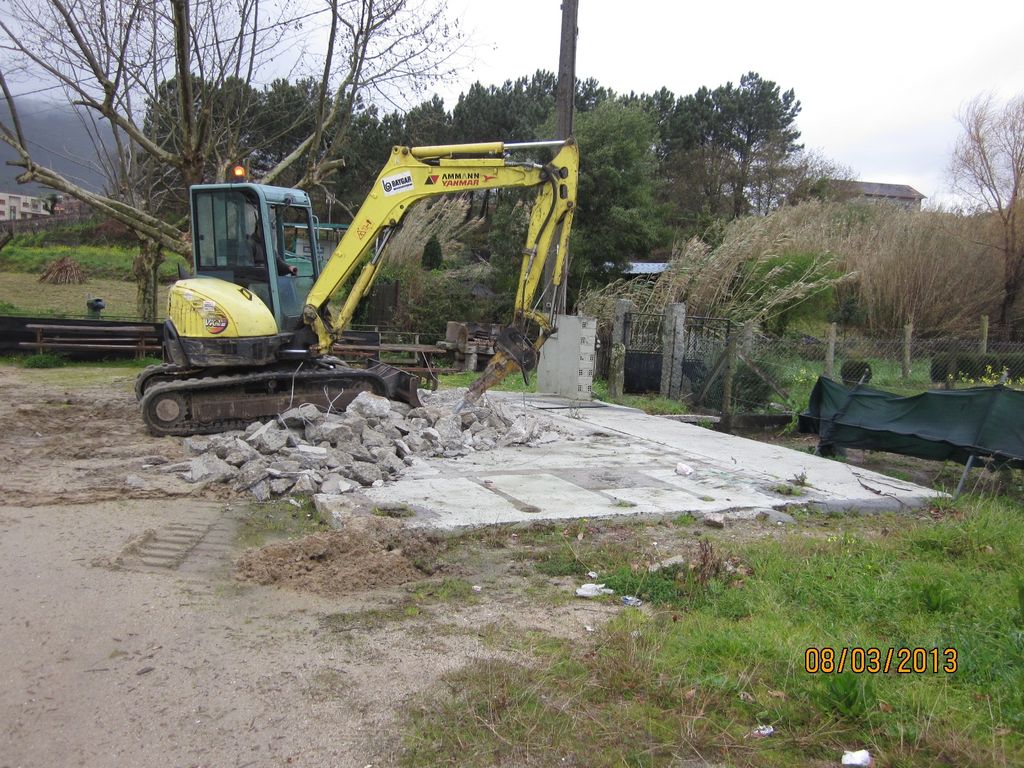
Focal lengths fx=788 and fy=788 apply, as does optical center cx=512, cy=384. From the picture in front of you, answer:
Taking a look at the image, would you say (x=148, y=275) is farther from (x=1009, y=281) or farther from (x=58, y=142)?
(x=1009, y=281)

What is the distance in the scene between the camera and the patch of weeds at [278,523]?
618cm

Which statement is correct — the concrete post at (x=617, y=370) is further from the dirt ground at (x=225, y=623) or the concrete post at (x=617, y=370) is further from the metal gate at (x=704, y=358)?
the dirt ground at (x=225, y=623)

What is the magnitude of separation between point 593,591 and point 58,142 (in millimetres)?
22746

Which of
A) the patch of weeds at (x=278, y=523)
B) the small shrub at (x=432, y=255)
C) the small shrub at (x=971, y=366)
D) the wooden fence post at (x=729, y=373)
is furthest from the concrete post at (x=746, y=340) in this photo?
the small shrub at (x=432, y=255)

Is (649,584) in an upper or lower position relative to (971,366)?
lower

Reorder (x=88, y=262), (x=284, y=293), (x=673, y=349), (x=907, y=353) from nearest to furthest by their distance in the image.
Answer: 1. (x=284, y=293)
2. (x=673, y=349)
3. (x=907, y=353)
4. (x=88, y=262)

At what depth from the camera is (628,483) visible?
7941mm

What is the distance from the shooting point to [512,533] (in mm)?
6254

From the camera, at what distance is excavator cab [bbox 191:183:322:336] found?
991cm

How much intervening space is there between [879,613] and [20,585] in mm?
5192

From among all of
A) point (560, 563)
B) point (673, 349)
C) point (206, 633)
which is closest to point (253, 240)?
point (560, 563)

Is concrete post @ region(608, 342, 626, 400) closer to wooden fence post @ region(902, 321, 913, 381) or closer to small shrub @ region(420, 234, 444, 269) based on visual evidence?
wooden fence post @ region(902, 321, 913, 381)
